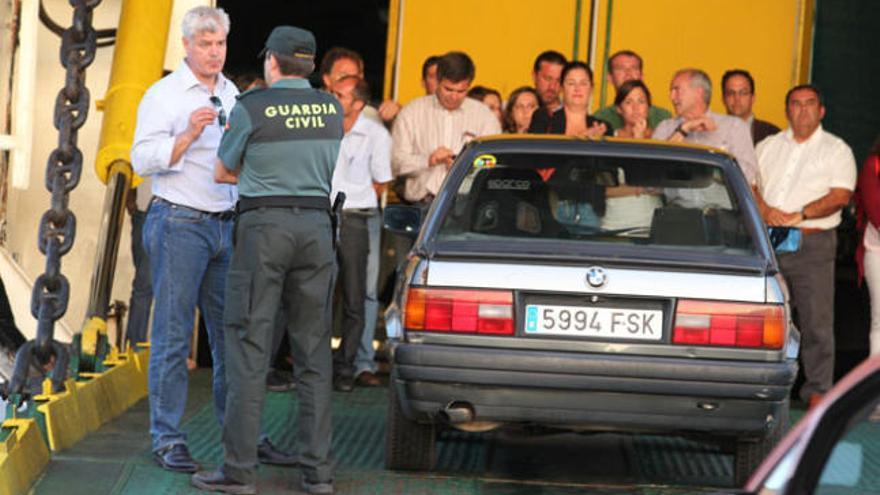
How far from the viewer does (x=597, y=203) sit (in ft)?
27.3

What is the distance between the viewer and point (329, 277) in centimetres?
779

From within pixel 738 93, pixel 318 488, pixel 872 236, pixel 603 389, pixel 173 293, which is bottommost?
pixel 318 488

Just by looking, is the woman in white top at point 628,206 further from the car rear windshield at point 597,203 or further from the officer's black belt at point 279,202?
the officer's black belt at point 279,202

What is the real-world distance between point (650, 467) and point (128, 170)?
3.35 meters

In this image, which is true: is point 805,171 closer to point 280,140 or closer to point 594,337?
point 594,337

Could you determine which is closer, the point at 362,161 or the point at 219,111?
the point at 219,111

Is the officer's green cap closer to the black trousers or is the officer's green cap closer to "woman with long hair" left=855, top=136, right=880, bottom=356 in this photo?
the black trousers

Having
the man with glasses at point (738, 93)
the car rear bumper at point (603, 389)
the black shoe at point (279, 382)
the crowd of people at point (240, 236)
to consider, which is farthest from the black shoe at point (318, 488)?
the man with glasses at point (738, 93)

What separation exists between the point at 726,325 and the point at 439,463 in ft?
6.07

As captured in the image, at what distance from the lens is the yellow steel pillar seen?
1012 centimetres

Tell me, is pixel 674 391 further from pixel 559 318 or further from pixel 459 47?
A: pixel 459 47

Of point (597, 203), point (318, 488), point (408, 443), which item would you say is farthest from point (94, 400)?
point (597, 203)

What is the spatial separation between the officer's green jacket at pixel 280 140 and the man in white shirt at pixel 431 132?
3.90m

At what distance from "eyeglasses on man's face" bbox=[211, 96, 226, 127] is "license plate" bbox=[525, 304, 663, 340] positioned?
1630mm
